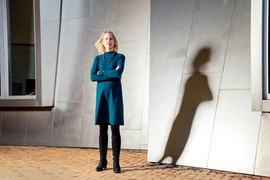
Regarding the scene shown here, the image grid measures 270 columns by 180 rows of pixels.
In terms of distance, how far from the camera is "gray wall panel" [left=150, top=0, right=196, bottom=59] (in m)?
5.35

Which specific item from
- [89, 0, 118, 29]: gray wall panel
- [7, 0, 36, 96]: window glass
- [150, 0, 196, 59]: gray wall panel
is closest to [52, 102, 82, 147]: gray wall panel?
[7, 0, 36, 96]: window glass

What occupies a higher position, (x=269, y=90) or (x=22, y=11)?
(x=22, y=11)

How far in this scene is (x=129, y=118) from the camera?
6938 millimetres

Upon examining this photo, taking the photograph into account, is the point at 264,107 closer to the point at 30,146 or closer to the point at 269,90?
the point at 269,90

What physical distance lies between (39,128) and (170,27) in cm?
465

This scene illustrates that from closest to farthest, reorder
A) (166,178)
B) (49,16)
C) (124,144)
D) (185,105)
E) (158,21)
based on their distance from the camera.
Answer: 1. (166,178)
2. (185,105)
3. (158,21)
4. (124,144)
5. (49,16)

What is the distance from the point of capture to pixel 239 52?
4828 mm

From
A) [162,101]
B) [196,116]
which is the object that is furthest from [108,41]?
[196,116]

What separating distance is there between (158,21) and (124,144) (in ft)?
10.1

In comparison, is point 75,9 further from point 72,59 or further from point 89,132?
point 89,132

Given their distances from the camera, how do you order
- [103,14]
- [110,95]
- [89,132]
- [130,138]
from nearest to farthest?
[110,95] → [130,138] → [89,132] → [103,14]

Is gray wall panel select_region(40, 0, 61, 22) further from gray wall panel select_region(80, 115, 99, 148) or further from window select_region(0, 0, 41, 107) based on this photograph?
gray wall panel select_region(80, 115, 99, 148)

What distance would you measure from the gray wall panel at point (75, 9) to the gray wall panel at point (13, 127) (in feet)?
9.93

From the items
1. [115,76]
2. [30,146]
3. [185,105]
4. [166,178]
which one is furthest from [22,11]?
[166,178]
